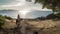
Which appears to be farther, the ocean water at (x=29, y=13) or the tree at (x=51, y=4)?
the ocean water at (x=29, y=13)

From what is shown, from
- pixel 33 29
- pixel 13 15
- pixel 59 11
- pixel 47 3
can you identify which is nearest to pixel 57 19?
pixel 59 11

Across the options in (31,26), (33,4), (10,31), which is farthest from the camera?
(33,4)

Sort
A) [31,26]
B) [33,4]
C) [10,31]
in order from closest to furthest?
[10,31] → [31,26] → [33,4]

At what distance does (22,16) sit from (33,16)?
18.1 inches

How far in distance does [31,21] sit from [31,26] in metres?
0.48

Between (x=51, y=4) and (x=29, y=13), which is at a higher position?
(x=51, y=4)

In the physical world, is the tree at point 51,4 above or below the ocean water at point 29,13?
above

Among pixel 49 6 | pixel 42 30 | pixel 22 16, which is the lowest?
pixel 42 30

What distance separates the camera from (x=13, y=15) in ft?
19.6

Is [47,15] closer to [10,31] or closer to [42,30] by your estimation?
[42,30]

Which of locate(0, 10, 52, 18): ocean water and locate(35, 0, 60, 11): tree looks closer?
locate(35, 0, 60, 11): tree

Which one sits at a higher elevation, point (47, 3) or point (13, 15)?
point (47, 3)

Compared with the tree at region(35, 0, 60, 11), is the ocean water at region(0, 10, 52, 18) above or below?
below

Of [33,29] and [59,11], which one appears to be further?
[59,11]
